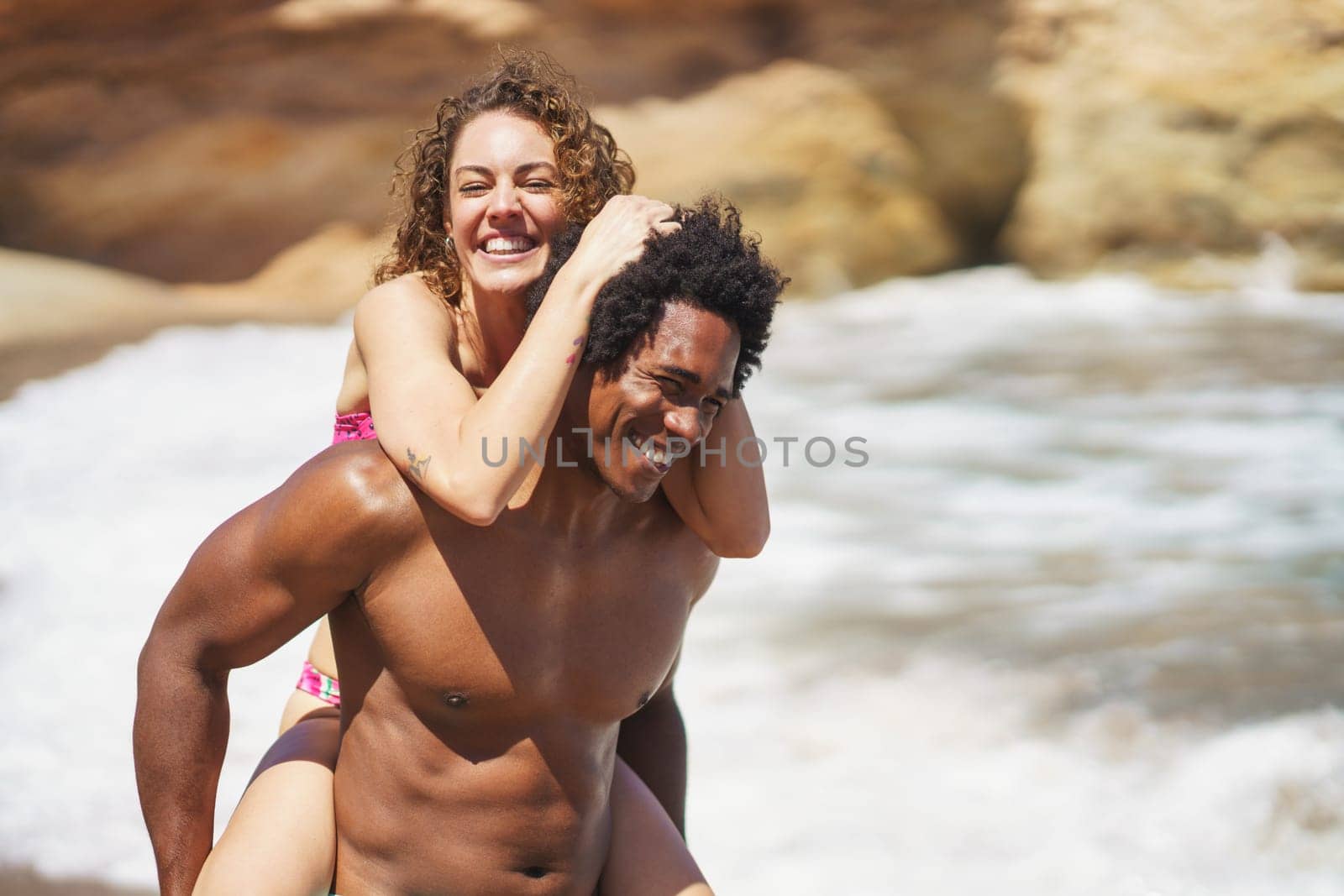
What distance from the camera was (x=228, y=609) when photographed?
192 centimetres

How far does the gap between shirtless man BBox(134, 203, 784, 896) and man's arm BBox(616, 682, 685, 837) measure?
0.33m

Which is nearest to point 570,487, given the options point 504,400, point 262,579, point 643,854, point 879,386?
point 504,400

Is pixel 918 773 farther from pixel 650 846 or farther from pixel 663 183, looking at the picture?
pixel 663 183

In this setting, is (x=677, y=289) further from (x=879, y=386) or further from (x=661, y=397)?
(x=879, y=386)

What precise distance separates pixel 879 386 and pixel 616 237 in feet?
25.2

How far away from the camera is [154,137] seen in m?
12.0

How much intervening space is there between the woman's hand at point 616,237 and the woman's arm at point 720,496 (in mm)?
308

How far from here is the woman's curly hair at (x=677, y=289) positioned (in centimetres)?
195

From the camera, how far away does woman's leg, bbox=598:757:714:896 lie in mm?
2123

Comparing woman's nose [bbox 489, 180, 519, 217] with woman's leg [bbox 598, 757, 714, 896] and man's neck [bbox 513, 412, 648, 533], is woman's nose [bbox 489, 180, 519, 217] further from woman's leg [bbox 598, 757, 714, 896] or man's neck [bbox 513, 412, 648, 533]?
woman's leg [bbox 598, 757, 714, 896]

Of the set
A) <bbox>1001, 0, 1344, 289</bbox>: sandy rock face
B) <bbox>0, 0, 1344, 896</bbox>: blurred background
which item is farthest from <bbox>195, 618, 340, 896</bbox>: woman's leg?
<bbox>1001, 0, 1344, 289</bbox>: sandy rock face

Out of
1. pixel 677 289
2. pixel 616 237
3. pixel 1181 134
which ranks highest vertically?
pixel 1181 134

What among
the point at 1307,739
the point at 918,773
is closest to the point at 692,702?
the point at 918,773

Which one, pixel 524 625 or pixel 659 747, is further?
pixel 659 747
